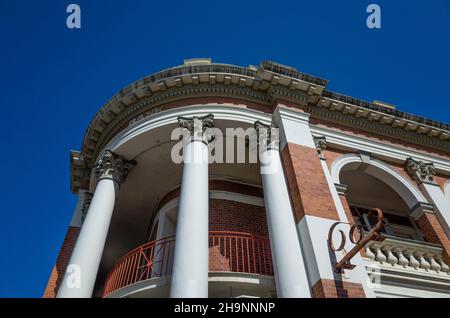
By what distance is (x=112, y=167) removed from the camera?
1051 centimetres

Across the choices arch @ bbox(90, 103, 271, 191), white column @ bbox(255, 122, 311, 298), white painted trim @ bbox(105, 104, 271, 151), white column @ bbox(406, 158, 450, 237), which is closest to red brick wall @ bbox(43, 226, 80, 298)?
arch @ bbox(90, 103, 271, 191)

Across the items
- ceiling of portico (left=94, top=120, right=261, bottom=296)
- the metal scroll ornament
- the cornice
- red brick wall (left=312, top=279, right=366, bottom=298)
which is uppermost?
the cornice

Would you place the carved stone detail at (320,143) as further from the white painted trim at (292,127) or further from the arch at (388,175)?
the arch at (388,175)

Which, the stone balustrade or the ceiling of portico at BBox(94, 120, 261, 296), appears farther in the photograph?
the ceiling of portico at BBox(94, 120, 261, 296)

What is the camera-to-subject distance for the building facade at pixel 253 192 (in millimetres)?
7371

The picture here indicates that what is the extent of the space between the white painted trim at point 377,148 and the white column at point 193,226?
13.8ft

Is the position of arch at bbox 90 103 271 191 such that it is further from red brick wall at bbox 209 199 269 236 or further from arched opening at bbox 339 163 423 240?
arched opening at bbox 339 163 423 240

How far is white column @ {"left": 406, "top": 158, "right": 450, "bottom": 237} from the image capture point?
10.2m

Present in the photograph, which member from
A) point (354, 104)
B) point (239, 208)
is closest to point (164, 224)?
point (239, 208)

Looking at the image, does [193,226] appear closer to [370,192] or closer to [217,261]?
[217,261]

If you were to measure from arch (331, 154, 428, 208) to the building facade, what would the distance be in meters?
0.04

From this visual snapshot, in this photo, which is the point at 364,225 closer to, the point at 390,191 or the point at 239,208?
the point at 390,191

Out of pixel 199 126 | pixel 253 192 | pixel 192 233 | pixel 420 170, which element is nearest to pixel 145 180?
pixel 199 126

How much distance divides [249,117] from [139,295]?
590cm
